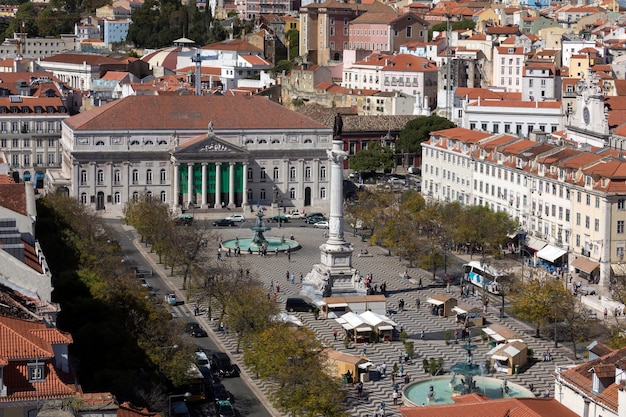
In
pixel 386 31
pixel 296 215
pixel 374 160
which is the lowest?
pixel 296 215

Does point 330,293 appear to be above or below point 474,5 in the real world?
below

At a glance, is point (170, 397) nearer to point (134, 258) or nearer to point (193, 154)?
point (134, 258)

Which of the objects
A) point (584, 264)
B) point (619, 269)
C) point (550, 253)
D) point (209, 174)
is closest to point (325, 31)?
point (209, 174)

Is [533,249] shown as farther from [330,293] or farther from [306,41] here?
[306,41]

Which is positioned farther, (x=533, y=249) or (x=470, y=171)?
(x=470, y=171)

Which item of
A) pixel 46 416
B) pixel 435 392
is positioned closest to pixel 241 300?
pixel 435 392
